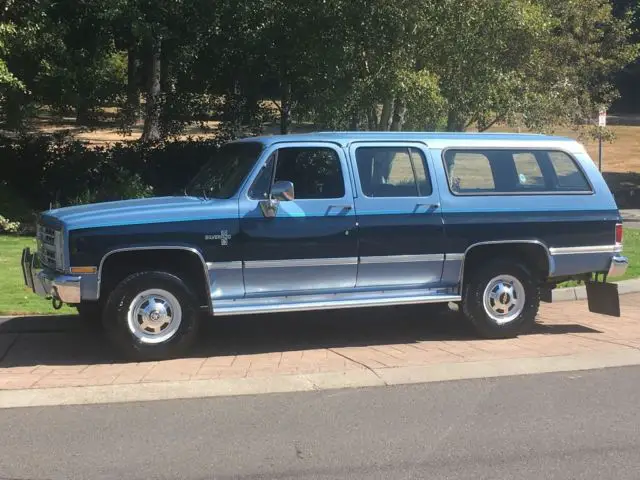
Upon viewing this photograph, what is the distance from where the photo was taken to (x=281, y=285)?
6812 millimetres

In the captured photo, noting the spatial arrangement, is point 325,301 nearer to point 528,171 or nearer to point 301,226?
point 301,226

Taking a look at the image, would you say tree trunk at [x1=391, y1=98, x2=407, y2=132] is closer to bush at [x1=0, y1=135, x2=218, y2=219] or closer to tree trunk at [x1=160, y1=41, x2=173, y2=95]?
bush at [x1=0, y1=135, x2=218, y2=219]

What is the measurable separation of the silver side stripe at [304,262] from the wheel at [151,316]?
0.68 metres

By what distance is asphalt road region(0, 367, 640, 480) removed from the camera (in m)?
4.31

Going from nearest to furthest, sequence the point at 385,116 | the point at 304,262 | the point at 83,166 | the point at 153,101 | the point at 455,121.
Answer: the point at 304,262 → the point at 385,116 → the point at 455,121 → the point at 153,101 → the point at 83,166

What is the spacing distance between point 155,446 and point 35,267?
287cm

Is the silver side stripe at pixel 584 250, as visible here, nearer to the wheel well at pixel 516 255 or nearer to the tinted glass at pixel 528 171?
the wheel well at pixel 516 255

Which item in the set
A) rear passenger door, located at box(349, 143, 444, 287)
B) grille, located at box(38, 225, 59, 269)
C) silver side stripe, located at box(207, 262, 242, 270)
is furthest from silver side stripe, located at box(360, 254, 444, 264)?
grille, located at box(38, 225, 59, 269)

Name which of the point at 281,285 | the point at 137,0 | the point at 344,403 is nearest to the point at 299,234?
the point at 281,285

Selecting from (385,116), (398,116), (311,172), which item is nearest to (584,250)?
(311,172)

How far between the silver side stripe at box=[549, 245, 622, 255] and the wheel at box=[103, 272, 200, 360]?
3.75 metres

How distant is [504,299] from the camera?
7.61 meters

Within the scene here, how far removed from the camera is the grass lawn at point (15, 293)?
8.18 metres

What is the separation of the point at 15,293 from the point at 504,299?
5817mm
